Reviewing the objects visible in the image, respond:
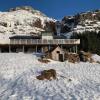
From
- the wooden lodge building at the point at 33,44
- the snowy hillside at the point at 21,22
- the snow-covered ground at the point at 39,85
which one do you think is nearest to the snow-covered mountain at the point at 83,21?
the snowy hillside at the point at 21,22

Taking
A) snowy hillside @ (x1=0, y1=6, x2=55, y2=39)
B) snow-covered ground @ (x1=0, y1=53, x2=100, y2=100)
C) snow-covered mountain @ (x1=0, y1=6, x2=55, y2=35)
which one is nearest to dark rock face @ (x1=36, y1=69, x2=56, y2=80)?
snow-covered ground @ (x1=0, y1=53, x2=100, y2=100)

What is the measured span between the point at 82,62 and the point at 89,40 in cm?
1913

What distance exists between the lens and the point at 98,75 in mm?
38031

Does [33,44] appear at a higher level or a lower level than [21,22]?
lower

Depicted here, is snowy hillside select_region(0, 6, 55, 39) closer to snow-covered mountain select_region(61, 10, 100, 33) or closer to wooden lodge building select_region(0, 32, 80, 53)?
snow-covered mountain select_region(61, 10, 100, 33)

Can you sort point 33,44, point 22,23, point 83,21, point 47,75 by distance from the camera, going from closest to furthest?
point 47,75
point 33,44
point 22,23
point 83,21

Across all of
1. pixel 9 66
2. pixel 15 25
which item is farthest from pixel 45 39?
pixel 15 25

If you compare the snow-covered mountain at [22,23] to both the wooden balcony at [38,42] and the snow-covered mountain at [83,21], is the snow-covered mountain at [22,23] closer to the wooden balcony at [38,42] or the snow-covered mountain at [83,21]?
the snow-covered mountain at [83,21]

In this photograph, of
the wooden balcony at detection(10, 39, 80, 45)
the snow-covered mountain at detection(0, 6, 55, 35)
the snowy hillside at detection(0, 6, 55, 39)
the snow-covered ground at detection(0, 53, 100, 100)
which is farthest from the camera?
the snow-covered mountain at detection(0, 6, 55, 35)

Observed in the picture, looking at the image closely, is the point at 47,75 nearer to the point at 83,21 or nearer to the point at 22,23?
the point at 22,23

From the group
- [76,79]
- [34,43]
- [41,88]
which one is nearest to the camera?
[41,88]

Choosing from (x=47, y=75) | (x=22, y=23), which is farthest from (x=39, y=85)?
(x=22, y=23)

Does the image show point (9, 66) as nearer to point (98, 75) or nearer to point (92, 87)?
point (98, 75)

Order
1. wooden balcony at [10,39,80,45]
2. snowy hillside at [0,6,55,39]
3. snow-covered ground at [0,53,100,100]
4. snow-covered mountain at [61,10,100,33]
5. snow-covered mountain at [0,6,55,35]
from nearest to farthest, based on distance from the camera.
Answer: snow-covered ground at [0,53,100,100], wooden balcony at [10,39,80,45], snowy hillside at [0,6,55,39], snow-covered mountain at [0,6,55,35], snow-covered mountain at [61,10,100,33]
